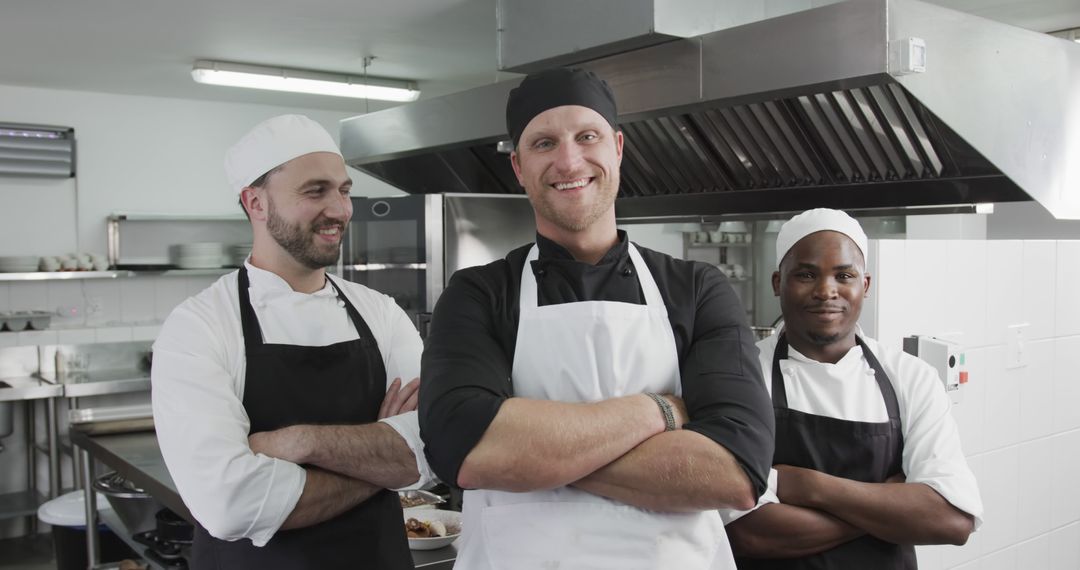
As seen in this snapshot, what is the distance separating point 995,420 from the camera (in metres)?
2.65

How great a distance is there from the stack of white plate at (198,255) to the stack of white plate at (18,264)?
957 mm

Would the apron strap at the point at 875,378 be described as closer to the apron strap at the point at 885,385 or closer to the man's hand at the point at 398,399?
the apron strap at the point at 885,385

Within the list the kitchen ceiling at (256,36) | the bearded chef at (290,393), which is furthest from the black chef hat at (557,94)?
the kitchen ceiling at (256,36)

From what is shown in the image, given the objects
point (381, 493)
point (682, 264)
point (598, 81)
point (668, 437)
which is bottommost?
point (381, 493)

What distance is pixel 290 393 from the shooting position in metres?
1.79

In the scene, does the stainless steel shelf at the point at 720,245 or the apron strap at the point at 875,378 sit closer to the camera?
the apron strap at the point at 875,378

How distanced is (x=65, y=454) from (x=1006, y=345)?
606 cm

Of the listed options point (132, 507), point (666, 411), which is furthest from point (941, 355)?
point (132, 507)

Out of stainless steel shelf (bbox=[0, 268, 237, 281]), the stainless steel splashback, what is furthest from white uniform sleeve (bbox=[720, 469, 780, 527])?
stainless steel shelf (bbox=[0, 268, 237, 281])

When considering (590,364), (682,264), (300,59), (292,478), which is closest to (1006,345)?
(682,264)

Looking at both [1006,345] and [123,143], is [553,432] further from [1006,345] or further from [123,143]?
[123,143]

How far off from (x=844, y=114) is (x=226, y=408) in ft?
7.39

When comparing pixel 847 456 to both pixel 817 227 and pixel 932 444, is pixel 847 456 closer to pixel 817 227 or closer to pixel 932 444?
pixel 932 444

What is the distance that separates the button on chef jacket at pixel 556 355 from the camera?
4.34ft
